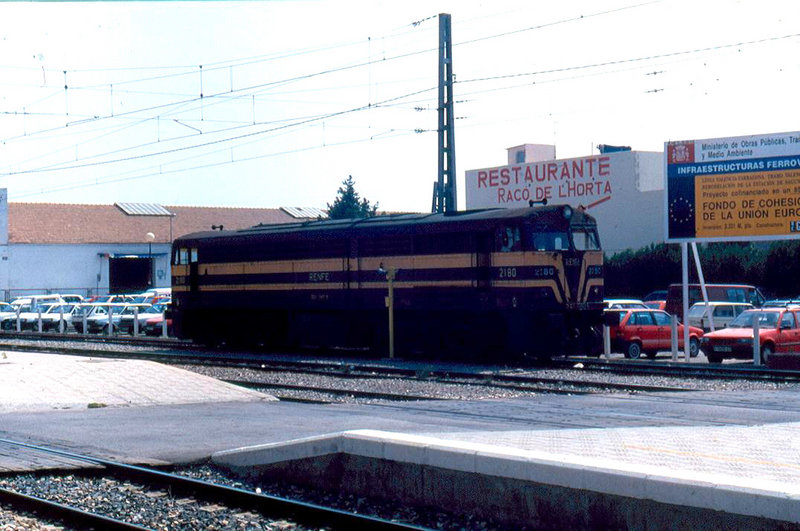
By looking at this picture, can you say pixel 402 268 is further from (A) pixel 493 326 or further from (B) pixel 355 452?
(B) pixel 355 452

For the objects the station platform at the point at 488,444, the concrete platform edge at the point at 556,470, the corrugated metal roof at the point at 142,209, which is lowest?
the station platform at the point at 488,444

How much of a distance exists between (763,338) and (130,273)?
5595cm

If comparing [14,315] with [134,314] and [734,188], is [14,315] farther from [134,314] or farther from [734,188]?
[734,188]

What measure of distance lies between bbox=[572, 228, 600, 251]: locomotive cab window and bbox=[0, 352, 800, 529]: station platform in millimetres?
8298

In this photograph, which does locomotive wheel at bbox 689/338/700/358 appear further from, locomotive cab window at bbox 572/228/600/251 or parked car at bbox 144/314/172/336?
parked car at bbox 144/314/172/336

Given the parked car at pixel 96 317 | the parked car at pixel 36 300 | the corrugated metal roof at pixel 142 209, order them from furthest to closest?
the corrugated metal roof at pixel 142 209, the parked car at pixel 36 300, the parked car at pixel 96 317

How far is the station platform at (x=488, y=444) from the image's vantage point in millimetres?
7336

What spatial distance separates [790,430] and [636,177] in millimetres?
46780

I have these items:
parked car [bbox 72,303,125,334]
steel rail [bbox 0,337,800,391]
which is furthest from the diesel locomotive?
parked car [bbox 72,303,125,334]

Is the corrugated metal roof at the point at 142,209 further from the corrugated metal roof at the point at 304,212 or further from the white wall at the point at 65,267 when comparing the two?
the corrugated metal roof at the point at 304,212

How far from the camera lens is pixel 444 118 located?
3102 cm

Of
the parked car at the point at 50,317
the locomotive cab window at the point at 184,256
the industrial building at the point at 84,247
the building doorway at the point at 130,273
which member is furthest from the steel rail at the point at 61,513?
the building doorway at the point at 130,273

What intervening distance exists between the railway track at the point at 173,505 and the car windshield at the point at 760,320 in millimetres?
17805

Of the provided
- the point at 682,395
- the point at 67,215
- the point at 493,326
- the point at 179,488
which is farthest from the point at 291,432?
the point at 67,215
